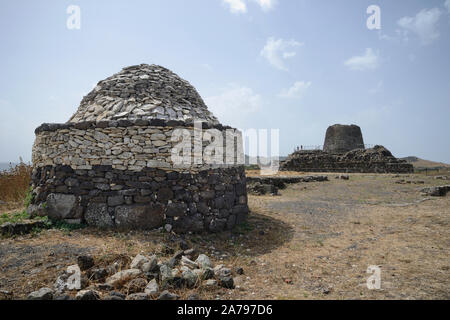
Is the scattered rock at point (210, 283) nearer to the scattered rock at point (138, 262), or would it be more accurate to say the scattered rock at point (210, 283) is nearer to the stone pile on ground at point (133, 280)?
Result: the stone pile on ground at point (133, 280)

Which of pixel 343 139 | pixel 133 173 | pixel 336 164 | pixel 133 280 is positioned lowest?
pixel 133 280

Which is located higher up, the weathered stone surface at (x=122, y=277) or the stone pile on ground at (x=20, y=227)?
the stone pile on ground at (x=20, y=227)

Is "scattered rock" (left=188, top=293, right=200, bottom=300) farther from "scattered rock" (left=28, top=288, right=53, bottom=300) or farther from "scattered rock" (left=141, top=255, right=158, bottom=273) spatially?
"scattered rock" (left=28, top=288, right=53, bottom=300)

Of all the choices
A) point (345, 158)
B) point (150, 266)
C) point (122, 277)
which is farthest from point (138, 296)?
point (345, 158)

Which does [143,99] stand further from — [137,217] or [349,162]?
[349,162]

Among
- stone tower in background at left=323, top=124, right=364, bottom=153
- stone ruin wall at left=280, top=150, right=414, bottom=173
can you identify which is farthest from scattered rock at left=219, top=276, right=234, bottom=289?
stone tower in background at left=323, top=124, right=364, bottom=153

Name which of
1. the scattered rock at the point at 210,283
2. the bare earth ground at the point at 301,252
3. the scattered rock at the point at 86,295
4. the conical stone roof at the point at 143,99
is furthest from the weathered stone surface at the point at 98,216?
the scattered rock at the point at 210,283

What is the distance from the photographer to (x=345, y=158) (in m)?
27.4

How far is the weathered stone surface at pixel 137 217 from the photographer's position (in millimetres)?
5262

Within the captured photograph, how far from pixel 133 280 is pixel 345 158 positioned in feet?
92.2

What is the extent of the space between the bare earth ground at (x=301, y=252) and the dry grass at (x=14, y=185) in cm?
545

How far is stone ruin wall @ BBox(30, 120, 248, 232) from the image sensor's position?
17.6ft

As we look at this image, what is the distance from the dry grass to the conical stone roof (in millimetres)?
4718

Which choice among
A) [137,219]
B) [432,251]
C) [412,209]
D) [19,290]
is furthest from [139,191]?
[412,209]
